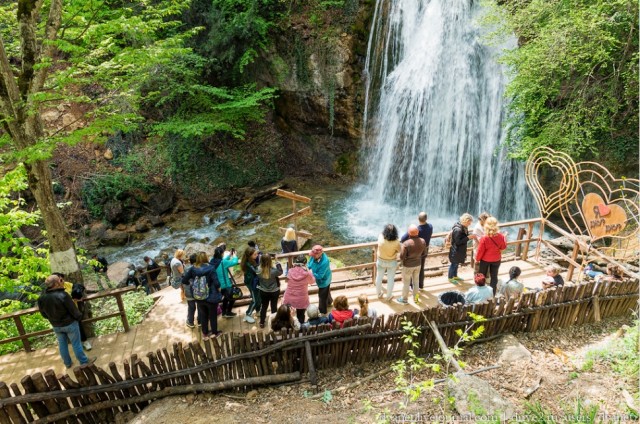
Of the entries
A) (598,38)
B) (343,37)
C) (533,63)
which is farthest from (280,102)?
(598,38)

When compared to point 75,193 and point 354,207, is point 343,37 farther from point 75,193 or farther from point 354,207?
point 75,193

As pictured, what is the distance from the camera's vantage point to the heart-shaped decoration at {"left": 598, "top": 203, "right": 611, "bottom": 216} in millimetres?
6426

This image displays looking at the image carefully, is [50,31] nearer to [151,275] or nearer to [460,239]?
[151,275]

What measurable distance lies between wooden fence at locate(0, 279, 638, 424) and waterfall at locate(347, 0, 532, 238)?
8.04 m

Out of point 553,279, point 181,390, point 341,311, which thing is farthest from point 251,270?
point 553,279

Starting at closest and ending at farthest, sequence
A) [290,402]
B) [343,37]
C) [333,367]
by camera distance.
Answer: [290,402] → [333,367] → [343,37]

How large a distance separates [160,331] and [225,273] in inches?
63.1

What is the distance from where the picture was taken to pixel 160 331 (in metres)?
6.78

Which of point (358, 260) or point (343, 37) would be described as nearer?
point (358, 260)

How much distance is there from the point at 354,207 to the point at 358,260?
12.7 ft

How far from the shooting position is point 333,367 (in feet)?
18.7

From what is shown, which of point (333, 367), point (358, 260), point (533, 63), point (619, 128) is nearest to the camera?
point (333, 367)

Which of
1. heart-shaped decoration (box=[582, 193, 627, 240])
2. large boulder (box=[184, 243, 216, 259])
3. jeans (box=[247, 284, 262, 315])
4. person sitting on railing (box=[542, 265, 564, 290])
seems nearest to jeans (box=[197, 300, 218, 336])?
jeans (box=[247, 284, 262, 315])

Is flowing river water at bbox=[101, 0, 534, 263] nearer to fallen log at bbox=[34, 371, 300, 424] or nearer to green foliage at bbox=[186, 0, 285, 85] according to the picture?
green foliage at bbox=[186, 0, 285, 85]
